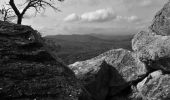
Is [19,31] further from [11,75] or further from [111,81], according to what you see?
[111,81]

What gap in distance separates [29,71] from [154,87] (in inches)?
455

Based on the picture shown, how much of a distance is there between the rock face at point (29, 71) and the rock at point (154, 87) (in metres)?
8.80

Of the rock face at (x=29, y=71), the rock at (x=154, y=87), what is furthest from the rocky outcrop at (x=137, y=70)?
the rock face at (x=29, y=71)

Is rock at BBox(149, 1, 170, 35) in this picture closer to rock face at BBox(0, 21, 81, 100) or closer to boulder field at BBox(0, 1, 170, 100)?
boulder field at BBox(0, 1, 170, 100)

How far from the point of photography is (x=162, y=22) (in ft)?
78.5

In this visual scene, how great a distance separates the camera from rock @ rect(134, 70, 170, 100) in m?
21.9

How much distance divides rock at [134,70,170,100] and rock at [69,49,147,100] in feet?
3.72

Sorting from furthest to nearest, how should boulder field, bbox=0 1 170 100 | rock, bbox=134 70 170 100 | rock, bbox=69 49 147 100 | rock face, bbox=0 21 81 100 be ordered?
rock, bbox=69 49 147 100, rock, bbox=134 70 170 100, boulder field, bbox=0 1 170 100, rock face, bbox=0 21 81 100

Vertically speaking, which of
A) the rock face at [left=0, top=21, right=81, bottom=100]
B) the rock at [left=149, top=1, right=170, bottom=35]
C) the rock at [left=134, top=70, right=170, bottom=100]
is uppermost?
the rock at [left=149, top=1, right=170, bottom=35]

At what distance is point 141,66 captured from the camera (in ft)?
82.7

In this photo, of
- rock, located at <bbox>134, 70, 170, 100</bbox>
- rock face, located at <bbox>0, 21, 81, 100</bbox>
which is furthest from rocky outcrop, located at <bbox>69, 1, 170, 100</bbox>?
rock face, located at <bbox>0, 21, 81, 100</bbox>

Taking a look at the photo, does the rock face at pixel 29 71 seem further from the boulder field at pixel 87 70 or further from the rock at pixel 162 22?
the rock at pixel 162 22

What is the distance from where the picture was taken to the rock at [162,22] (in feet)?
77.3

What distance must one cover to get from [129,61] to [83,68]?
4225 mm
